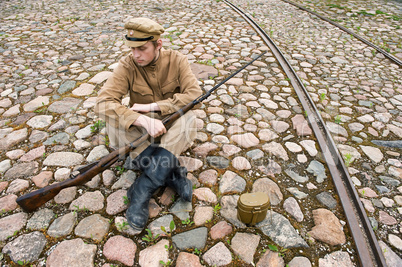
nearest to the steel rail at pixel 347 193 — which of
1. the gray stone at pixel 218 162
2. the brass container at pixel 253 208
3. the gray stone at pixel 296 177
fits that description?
the gray stone at pixel 296 177

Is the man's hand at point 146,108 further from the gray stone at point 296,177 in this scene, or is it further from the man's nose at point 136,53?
the gray stone at point 296,177

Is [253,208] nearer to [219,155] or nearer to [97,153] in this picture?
[219,155]

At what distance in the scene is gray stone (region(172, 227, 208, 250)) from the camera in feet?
7.69

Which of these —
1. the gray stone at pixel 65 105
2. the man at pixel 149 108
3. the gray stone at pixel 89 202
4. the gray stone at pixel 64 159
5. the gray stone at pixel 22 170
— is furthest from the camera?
the gray stone at pixel 65 105

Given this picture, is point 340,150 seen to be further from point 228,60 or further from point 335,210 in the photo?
point 228,60

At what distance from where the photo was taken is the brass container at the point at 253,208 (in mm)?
2357

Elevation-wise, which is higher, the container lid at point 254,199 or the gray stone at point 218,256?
the container lid at point 254,199

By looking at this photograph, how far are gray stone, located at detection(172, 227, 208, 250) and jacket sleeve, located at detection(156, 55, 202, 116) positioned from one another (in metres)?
1.19

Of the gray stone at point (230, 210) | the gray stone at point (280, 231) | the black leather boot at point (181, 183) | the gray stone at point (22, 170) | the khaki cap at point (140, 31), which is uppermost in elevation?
the khaki cap at point (140, 31)

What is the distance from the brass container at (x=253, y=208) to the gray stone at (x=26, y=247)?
1731mm

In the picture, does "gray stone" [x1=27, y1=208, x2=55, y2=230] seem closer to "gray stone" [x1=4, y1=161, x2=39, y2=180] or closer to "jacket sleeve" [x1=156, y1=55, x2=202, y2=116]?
"gray stone" [x1=4, y1=161, x2=39, y2=180]

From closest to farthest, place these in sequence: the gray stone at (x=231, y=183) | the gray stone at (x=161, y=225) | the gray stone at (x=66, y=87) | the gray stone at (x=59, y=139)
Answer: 1. the gray stone at (x=161, y=225)
2. the gray stone at (x=231, y=183)
3. the gray stone at (x=59, y=139)
4. the gray stone at (x=66, y=87)

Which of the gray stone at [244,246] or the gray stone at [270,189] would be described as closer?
the gray stone at [244,246]

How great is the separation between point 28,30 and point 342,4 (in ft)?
34.7
